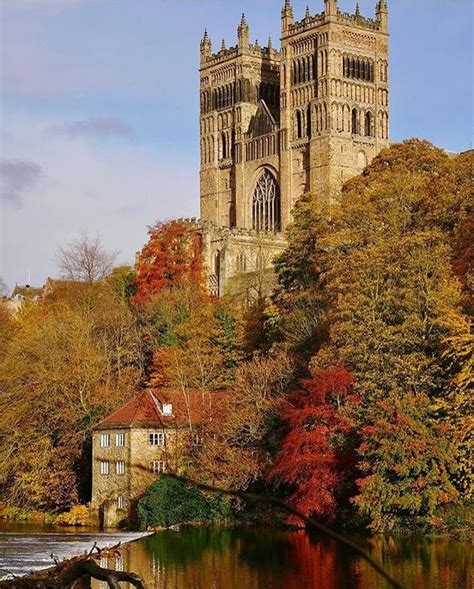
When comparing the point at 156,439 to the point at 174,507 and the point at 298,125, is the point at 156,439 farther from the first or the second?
the point at 298,125

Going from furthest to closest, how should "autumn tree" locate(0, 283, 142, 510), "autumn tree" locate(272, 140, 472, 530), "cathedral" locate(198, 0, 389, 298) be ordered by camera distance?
"cathedral" locate(198, 0, 389, 298) < "autumn tree" locate(0, 283, 142, 510) < "autumn tree" locate(272, 140, 472, 530)

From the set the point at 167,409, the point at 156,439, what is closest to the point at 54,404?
the point at 167,409

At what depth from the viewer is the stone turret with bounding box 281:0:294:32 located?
3871 inches

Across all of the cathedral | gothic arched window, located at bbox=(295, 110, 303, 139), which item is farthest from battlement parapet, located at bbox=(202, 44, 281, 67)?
gothic arched window, located at bbox=(295, 110, 303, 139)

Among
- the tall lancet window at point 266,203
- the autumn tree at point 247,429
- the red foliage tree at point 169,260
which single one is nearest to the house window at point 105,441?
the autumn tree at point 247,429

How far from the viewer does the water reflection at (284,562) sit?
3064cm

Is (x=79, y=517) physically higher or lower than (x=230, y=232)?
lower

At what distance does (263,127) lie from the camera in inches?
3910

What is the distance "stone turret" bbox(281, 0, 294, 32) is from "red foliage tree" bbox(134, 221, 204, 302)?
23.2 meters

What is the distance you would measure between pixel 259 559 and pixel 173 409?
1450cm

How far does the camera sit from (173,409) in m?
48.9

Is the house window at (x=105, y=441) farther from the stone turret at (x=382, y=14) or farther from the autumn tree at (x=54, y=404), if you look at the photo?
the stone turret at (x=382, y=14)

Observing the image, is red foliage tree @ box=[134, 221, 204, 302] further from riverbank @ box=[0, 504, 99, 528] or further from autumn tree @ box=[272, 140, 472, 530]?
riverbank @ box=[0, 504, 99, 528]

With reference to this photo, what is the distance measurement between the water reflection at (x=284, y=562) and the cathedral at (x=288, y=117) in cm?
4518
